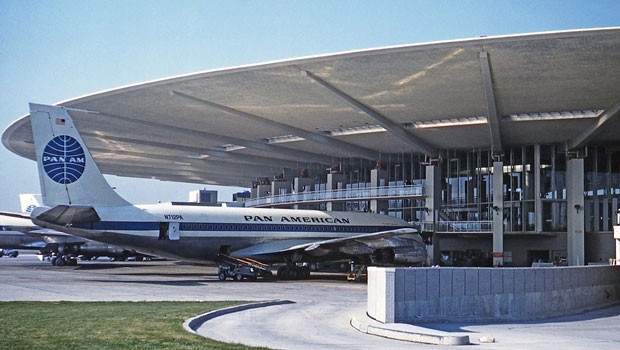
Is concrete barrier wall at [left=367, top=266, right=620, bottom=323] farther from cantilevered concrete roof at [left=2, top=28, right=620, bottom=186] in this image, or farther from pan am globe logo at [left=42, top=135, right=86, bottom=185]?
pan am globe logo at [left=42, top=135, right=86, bottom=185]

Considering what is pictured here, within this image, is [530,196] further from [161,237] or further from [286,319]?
[286,319]

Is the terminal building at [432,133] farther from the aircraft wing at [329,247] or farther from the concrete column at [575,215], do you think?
the aircraft wing at [329,247]

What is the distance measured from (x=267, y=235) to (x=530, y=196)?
868 inches

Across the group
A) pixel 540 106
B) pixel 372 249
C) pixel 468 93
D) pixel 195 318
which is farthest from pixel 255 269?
pixel 195 318

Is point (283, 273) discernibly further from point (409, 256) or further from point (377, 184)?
point (377, 184)

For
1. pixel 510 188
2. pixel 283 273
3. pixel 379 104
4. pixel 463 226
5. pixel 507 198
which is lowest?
A: pixel 283 273

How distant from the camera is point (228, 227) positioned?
42.2 m

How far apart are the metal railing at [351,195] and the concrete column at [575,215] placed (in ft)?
34.2

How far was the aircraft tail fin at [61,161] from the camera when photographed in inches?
1352

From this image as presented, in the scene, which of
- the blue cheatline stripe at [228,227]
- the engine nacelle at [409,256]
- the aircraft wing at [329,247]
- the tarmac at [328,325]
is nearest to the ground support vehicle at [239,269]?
the aircraft wing at [329,247]

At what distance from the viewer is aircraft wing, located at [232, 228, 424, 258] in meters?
43.0

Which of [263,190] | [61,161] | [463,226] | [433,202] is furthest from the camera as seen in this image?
[263,190]

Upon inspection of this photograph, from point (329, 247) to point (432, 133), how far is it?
1338cm

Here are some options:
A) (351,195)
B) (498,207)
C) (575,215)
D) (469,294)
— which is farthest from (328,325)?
(351,195)
